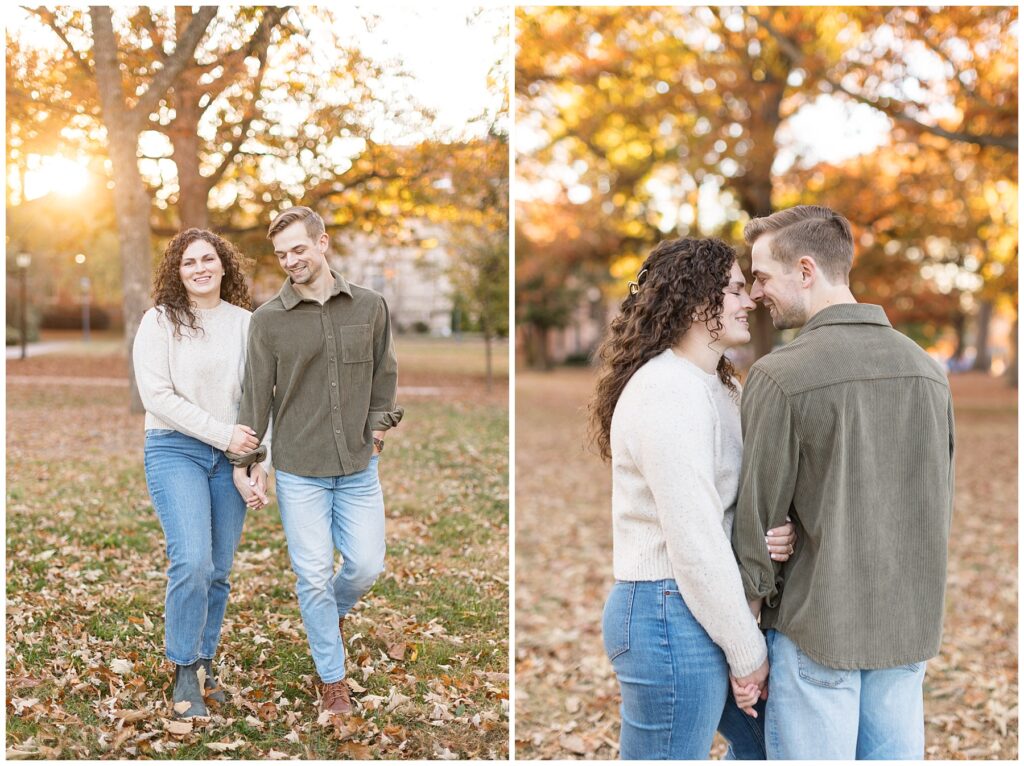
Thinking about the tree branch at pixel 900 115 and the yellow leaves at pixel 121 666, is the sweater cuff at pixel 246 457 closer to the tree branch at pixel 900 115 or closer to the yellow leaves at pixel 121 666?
the yellow leaves at pixel 121 666

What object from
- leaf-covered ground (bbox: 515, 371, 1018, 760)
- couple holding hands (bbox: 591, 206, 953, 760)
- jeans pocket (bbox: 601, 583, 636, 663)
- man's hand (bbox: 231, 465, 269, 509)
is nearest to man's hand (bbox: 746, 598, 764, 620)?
couple holding hands (bbox: 591, 206, 953, 760)

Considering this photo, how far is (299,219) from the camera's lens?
3098mm

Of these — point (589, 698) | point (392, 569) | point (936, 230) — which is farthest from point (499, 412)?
point (936, 230)

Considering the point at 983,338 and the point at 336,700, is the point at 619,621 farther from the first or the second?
the point at 983,338

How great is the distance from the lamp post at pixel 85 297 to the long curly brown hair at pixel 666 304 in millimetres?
2656

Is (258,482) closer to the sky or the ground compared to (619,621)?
closer to the sky

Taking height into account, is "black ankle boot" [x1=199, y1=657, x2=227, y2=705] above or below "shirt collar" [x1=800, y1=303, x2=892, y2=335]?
below

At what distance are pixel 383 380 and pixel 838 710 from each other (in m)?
1.87

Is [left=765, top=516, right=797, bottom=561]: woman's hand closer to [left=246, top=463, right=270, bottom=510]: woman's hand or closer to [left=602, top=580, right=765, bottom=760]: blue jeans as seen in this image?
[left=602, top=580, right=765, bottom=760]: blue jeans

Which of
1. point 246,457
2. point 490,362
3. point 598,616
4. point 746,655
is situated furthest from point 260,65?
point 598,616

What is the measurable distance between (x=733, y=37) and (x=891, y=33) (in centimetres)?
223

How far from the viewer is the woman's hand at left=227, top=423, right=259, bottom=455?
3.12 m

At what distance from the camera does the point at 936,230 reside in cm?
1319

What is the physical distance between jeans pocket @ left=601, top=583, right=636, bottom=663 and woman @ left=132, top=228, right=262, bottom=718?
4.74 ft
